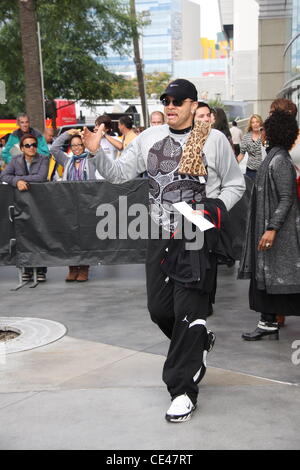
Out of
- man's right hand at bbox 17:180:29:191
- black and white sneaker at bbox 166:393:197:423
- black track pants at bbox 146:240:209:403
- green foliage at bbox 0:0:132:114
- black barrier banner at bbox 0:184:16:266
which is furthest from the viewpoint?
green foliage at bbox 0:0:132:114

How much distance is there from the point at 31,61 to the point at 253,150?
4.47m

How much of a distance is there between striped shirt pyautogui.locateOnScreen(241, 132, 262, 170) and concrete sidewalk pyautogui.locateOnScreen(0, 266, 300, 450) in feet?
12.7

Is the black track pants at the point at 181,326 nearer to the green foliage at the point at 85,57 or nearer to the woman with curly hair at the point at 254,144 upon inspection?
the woman with curly hair at the point at 254,144

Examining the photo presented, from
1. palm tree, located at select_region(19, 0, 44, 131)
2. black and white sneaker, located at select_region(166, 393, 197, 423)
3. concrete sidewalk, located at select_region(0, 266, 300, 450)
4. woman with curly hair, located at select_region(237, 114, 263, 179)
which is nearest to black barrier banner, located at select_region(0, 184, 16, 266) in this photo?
concrete sidewalk, located at select_region(0, 266, 300, 450)

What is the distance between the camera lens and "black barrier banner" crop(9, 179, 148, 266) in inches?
336

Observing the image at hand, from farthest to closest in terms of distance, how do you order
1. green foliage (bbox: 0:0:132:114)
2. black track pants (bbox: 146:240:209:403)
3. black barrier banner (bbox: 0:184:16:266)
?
green foliage (bbox: 0:0:132:114) < black barrier banner (bbox: 0:184:16:266) < black track pants (bbox: 146:240:209:403)

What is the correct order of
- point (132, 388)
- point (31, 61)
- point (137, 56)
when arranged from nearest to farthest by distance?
point (132, 388), point (31, 61), point (137, 56)

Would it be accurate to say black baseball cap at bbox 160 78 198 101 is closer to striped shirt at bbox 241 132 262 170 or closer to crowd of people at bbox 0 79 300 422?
crowd of people at bbox 0 79 300 422

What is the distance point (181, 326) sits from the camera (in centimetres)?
433

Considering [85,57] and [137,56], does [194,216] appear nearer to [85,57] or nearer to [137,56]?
[85,57]

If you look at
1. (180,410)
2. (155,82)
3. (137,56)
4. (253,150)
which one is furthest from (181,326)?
(155,82)

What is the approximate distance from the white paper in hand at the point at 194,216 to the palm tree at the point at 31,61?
29.6 feet

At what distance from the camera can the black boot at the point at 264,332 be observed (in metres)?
5.98
